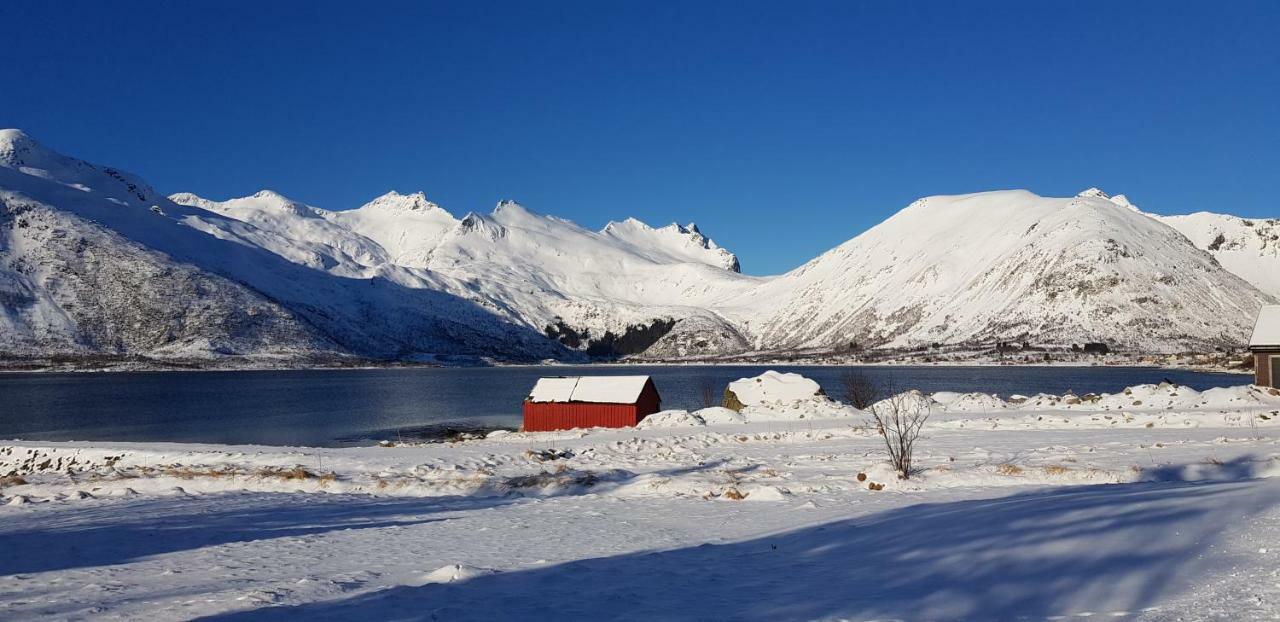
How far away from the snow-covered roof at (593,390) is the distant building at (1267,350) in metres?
40.5

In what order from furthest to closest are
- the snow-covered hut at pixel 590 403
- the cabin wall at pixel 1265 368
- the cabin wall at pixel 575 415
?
the cabin wall at pixel 1265 368 → the snow-covered hut at pixel 590 403 → the cabin wall at pixel 575 415

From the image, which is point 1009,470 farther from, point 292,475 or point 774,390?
point 774,390

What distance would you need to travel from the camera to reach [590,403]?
55062 millimetres

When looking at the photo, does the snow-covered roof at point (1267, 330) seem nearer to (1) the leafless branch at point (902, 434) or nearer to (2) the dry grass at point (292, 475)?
(1) the leafless branch at point (902, 434)

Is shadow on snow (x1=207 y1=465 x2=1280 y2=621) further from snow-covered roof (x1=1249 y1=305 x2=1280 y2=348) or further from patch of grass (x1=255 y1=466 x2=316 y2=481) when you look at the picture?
snow-covered roof (x1=1249 y1=305 x2=1280 y2=348)

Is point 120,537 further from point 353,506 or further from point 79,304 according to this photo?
point 79,304

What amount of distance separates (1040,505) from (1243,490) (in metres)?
3.28

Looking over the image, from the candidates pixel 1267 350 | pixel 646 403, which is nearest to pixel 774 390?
pixel 646 403

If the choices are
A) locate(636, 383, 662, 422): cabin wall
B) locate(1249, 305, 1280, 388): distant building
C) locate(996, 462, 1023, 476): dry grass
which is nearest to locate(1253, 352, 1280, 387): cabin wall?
locate(1249, 305, 1280, 388): distant building

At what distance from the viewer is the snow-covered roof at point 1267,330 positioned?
56.0m

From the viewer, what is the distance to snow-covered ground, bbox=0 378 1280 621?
33.1 feet

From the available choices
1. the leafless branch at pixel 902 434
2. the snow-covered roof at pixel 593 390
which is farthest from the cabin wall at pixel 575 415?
the leafless branch at pixel 902 434

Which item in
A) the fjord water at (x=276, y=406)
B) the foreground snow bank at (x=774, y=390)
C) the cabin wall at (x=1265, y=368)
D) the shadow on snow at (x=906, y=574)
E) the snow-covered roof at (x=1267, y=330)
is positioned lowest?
the fjord water at (x=276, y=406)

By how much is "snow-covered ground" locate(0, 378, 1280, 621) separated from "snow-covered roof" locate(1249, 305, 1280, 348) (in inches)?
1244
